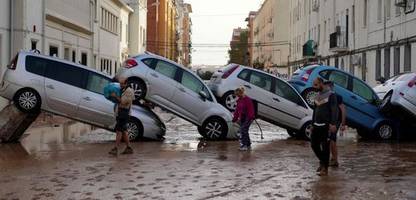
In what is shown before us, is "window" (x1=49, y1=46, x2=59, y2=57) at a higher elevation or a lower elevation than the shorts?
higher

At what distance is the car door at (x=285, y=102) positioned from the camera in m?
18.4

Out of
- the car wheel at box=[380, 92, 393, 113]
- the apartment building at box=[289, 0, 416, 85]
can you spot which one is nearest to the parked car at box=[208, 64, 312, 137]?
the car wheel at box=[380, 92, 393, 113]

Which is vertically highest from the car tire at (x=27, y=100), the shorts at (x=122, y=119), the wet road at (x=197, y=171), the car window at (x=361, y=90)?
the car window at (x=361, y=90)

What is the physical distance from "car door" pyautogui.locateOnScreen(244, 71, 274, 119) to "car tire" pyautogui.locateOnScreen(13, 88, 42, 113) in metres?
5.48

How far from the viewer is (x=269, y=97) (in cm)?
1839

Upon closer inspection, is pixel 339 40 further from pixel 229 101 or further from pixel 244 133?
pixel 244 133

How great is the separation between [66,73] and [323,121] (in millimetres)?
7618

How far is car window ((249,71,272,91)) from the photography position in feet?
60.4

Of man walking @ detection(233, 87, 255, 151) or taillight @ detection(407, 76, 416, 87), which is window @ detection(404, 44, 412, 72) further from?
man walking @ detection(233, 87, 255, 151)

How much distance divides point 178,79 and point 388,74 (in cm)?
1657

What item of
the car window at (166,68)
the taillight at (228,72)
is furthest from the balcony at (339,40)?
the car window at (166,68)

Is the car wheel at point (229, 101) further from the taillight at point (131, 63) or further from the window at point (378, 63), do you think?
the window at point (378, 63)

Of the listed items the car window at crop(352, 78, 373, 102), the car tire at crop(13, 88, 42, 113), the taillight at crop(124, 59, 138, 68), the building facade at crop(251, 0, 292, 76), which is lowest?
the car tire at crop(13, 88, 42, 113)

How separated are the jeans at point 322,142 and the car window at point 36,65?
7.69 metres
